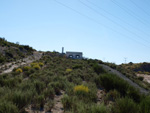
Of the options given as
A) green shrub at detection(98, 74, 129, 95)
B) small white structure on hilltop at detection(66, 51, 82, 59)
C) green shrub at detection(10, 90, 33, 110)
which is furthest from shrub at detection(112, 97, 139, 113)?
small white structure on hilltop at detection(66, 51, 82, 59)

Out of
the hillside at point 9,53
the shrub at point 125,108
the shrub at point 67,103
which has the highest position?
the hillside at point 9,53

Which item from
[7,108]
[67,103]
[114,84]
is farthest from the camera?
[114,84]

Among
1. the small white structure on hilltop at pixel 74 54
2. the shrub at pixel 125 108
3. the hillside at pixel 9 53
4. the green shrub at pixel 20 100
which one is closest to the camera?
the shrub at pixel 125 108

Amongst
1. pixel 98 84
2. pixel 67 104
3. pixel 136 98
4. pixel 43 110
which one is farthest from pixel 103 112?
pixel 98 84

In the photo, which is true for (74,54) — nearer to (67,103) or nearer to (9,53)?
(9,53)

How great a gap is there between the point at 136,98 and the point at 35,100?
18.0ft

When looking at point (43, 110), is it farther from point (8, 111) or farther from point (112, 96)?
point (112, 96)

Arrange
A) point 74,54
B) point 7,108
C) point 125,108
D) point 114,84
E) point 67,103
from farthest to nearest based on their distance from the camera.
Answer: point 74,54 → point 114,84 → point 67,103 → point 125,108 → point 7,108

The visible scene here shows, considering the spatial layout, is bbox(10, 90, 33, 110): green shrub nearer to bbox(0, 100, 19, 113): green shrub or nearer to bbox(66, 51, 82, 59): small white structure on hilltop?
bbox(0, 100, 19, 113): green shrub

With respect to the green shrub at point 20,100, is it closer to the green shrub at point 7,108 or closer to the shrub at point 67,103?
the green shrub at point 7,108

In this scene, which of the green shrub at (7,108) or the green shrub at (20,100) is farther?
the green shrub at (20,100)

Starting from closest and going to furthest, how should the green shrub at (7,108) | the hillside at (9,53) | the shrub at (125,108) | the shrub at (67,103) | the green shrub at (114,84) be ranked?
the green shrub at (7,108) < the shrub at (125,108) < the shrub at (67,103) < the green shrub at (114,84) < the hillside at (9,53)

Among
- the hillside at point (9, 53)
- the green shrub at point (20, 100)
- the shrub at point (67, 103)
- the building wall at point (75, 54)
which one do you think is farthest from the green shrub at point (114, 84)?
the building wall at point (75, 54)

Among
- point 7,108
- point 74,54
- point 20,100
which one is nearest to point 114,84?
point 20,100
